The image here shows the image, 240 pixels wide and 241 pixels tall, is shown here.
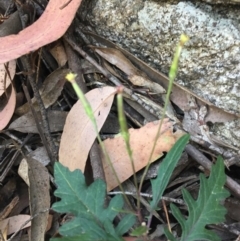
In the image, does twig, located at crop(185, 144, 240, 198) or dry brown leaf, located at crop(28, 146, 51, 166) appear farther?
dry brown leaf, located at crop(28, 146, 51, 166)

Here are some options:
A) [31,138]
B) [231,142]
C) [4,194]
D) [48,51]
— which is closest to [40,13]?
[48,51]

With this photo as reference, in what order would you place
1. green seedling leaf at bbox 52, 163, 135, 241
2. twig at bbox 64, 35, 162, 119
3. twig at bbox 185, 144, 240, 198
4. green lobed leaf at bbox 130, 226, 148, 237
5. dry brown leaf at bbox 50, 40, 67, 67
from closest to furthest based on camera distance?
green lobed leaf at bbox 130, 226, 148, 237, green seedling leaf at bbox 52, 163, 135, 241, twig at bbox 185, 144, 240, 198, twig at bbox 64, 35, 162, 119, dry brown leaf at bbox 50, 40, 67, 67

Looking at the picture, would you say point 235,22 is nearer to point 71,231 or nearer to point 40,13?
point 40,13

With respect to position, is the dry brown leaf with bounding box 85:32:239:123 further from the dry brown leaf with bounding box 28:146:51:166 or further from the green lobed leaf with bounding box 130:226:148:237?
the green lobed leaf with bounding box 130:226:148:237

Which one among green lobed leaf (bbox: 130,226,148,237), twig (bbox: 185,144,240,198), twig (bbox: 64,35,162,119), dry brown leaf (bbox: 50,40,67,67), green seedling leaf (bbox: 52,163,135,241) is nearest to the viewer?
green lobed leaf (bbox: 130,226,148,237)

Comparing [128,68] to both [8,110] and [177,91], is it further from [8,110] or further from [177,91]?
[8,110]

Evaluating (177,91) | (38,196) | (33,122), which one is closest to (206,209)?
(177,91)

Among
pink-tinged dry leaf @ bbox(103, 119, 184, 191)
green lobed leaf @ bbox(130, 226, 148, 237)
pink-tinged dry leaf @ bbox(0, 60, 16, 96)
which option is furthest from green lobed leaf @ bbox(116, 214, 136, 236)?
pink-tinged dry leaf @ bbox(0, 60, 16, 96)

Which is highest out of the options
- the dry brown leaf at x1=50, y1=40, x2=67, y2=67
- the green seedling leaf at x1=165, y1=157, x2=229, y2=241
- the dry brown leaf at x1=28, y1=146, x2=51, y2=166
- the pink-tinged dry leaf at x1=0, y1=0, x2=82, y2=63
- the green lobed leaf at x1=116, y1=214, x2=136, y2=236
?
the pink-tinged dry leaf at x1=0, y1=0, x2=82, y2=63
